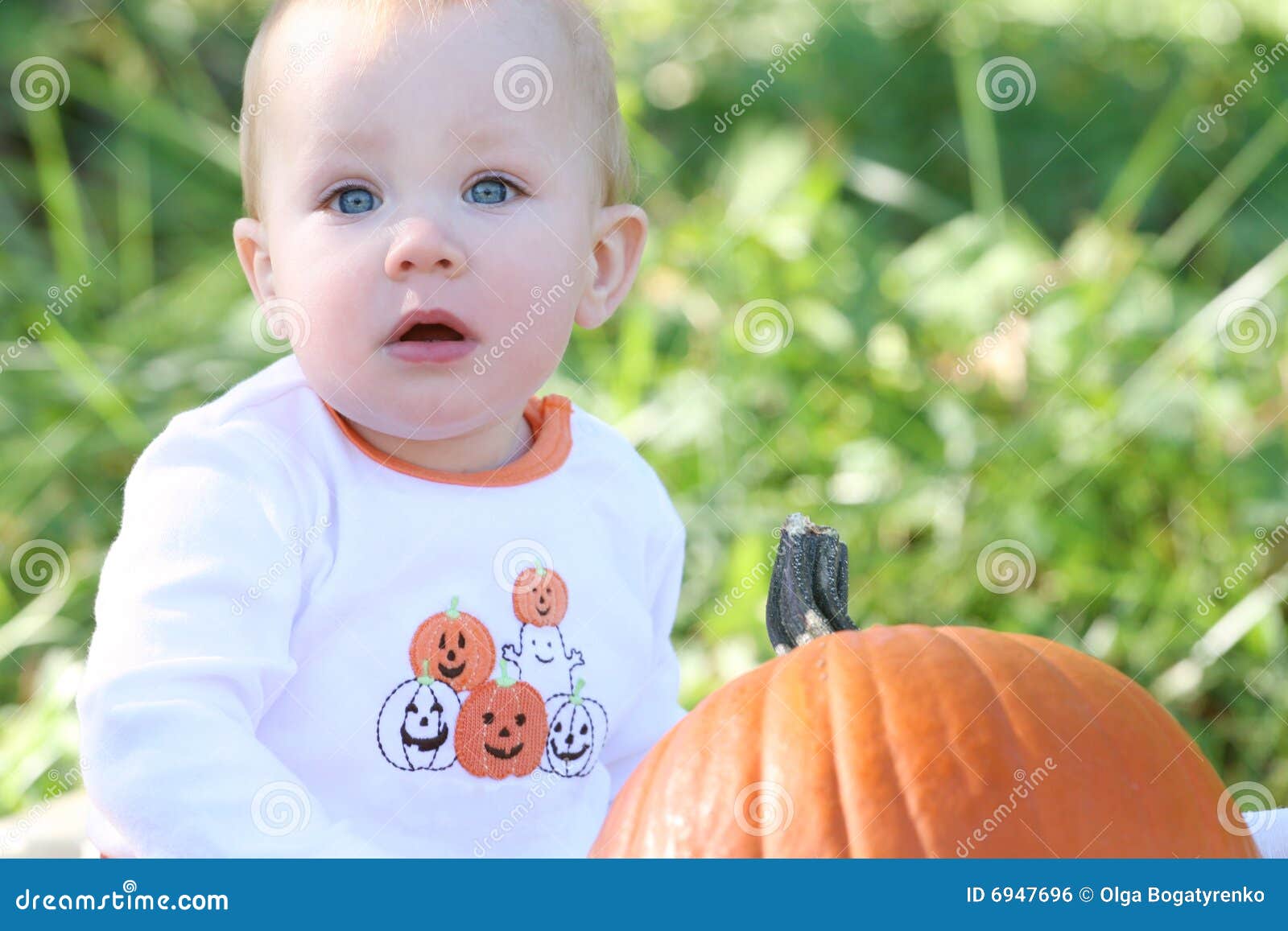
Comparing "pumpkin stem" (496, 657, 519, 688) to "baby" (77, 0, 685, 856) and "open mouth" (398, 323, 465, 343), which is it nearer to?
"baby" (77, 0, 685, 856)

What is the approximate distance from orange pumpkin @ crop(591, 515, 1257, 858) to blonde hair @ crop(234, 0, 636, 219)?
2.11 ft

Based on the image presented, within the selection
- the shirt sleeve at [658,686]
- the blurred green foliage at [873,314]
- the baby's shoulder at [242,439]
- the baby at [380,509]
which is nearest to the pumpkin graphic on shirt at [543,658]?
the baby at [380,509]

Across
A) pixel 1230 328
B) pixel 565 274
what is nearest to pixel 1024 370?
pixel 1230 328

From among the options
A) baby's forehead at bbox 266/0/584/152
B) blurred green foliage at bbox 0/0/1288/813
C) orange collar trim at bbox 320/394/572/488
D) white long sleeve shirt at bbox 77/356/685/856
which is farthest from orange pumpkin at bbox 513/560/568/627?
blurred green foliage at bbox 0/0/1288/813

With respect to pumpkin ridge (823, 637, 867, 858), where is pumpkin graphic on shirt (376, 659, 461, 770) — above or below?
above

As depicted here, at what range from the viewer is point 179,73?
396cm

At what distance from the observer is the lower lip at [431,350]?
4.61ft

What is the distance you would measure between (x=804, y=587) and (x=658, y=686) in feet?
1.34

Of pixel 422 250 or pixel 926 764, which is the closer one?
pixel 926 764

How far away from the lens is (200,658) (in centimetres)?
127

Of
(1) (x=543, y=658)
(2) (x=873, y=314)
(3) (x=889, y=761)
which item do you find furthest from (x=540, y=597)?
(2) (x=873, y=314)

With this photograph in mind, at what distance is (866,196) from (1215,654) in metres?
1.60

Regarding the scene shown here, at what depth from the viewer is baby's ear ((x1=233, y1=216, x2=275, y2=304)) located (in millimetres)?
1514

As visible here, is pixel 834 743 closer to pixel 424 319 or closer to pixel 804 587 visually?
pixel 804 587
